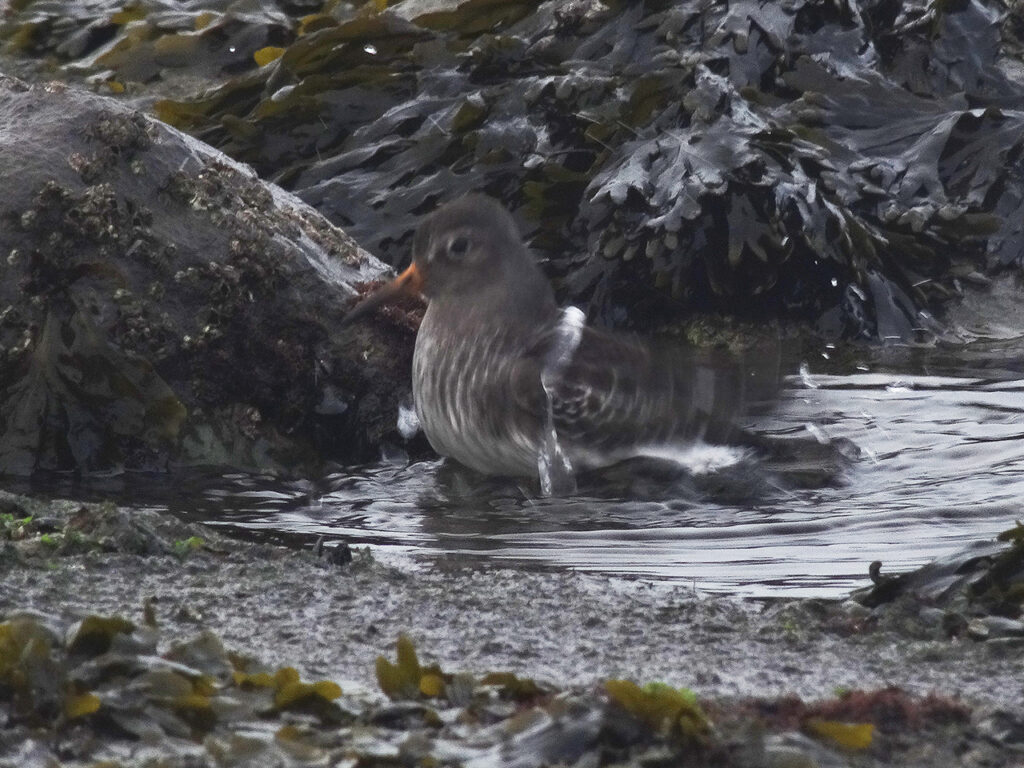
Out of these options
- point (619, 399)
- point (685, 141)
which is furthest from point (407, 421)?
point (685, 141)

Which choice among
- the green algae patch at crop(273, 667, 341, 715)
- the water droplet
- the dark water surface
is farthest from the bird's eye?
the green algae patch at crop(273, 667, 341, 715)

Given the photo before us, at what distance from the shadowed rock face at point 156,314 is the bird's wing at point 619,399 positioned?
79cm

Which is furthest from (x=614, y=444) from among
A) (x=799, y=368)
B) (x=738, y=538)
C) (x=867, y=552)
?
(x=799, y=368)

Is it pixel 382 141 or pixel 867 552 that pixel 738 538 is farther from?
pixel 382 141

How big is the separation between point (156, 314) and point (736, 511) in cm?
201

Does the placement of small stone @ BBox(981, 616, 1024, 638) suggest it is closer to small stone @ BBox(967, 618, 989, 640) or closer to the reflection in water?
small stone @ BBox(967, 618, 989, 640)

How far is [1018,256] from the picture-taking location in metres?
7.28

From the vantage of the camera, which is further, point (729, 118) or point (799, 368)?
point (729, 118)

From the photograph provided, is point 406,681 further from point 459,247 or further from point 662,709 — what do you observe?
point 459,247

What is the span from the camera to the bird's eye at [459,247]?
220 inches

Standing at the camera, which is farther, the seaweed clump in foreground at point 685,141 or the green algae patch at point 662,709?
the seaweed clump in foreground at point 685,141

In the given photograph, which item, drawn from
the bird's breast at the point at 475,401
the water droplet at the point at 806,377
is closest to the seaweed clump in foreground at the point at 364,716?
the bird's breast at the point at 475,401

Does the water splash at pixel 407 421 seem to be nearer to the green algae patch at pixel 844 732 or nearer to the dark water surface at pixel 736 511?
the dark water surface at pixel 736 511

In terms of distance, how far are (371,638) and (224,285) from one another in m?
2.52
